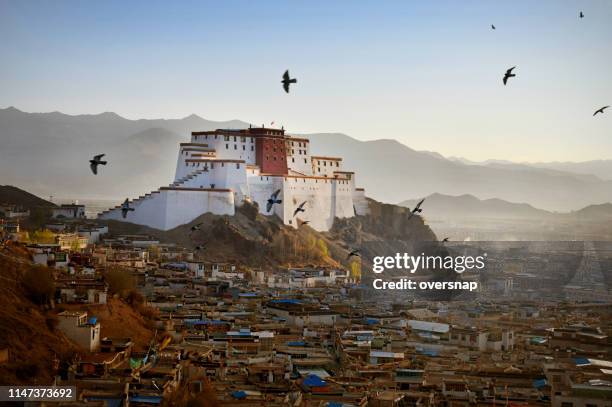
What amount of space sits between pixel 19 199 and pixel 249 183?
10181mm

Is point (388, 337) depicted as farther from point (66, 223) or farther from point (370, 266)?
point (370, 266)

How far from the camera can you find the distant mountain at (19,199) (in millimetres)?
54369

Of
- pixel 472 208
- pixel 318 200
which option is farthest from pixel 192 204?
pixel 472 208

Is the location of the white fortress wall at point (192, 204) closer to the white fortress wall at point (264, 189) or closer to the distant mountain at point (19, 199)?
the white fortress wall at point (264, 189)

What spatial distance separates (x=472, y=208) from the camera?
133125mm

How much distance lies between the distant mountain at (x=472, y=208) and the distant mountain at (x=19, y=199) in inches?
2367

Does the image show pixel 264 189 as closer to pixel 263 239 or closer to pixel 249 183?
pixel 249 183

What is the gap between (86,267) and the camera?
35.3 m

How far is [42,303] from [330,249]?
3077cm

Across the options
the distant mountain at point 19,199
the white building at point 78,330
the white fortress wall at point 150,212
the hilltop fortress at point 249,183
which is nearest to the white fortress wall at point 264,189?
the hilltop fortress at point 249,183

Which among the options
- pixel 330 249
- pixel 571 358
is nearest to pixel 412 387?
pixel 571 358

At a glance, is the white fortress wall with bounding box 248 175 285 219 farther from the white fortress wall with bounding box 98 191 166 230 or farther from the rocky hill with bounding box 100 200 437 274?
the white fortress wall with bounding box 98 191 166 230

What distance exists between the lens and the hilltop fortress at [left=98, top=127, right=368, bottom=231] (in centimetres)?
5259

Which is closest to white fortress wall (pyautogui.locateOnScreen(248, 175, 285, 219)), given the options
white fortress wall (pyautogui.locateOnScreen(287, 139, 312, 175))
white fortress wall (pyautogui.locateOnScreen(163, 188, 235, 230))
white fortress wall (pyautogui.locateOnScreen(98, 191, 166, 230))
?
white fortress wall (pyautogui.locateOnScreen(163, 188, 235, 230))
